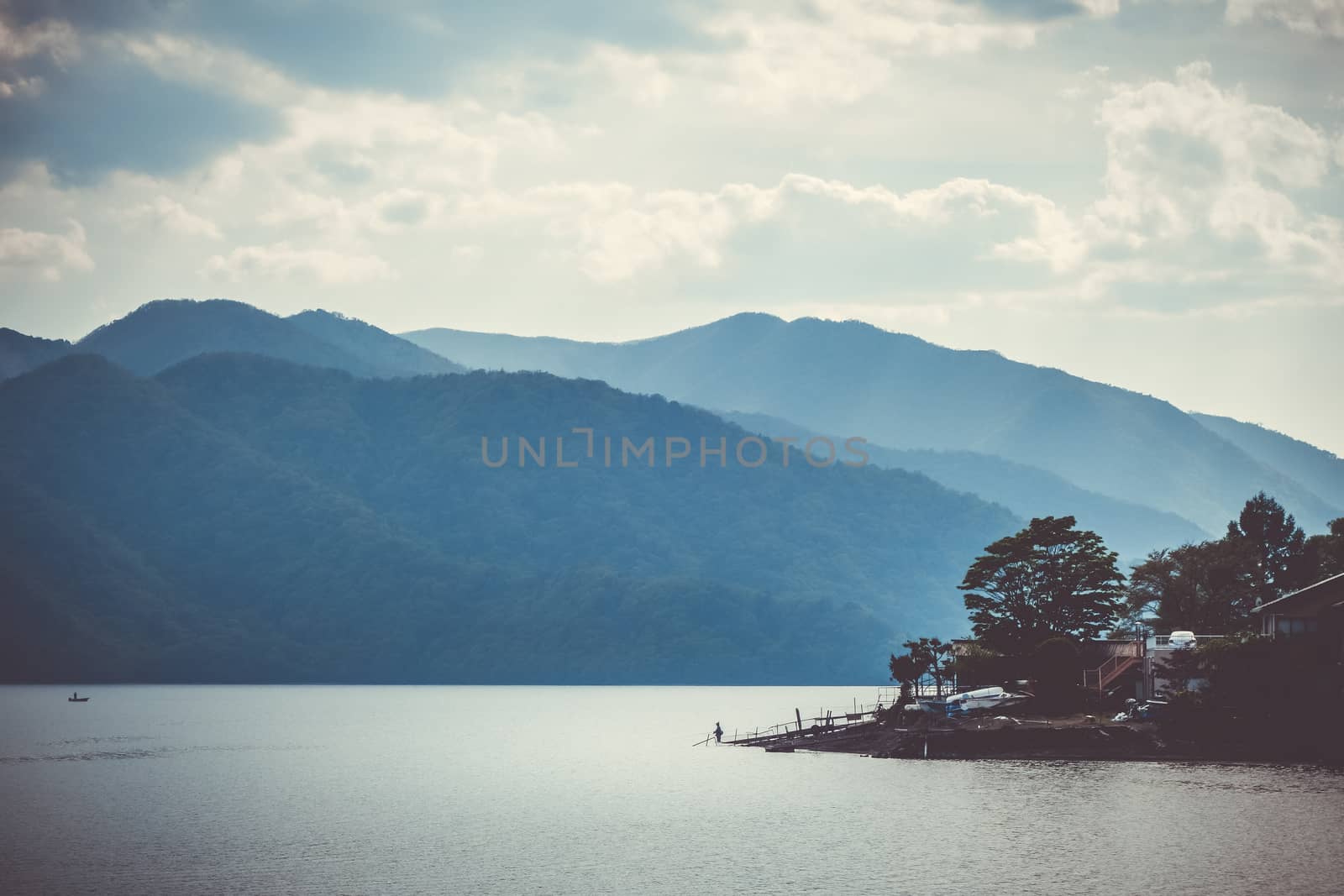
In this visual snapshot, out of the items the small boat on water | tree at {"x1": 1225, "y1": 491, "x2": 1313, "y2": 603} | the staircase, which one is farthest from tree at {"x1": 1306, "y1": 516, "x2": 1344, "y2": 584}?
the small boat on water

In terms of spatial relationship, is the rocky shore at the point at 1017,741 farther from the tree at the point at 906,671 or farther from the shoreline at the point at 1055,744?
the tree at the point at 906,671

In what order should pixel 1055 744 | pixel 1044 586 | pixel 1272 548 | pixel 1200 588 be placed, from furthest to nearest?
pixel 1272 548 → pixel 1200 588 → pixel 1044 586 → pixel 1055 744

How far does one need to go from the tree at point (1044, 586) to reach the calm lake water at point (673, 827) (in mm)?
18586

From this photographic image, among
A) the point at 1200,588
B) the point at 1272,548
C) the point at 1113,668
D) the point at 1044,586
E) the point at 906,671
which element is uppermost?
the point at 1272,548

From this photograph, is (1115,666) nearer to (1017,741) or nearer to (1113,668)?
(1113,668)

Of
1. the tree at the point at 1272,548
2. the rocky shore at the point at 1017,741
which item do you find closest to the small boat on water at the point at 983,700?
the rocky shore at the point at 1017,741

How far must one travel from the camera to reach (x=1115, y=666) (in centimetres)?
12688

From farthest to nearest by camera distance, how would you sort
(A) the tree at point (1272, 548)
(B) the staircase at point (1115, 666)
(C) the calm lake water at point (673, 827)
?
(A) the tree at point (1272, 548)
(B) the staircase at point (1115, 666)
(C) the calm lake water at point (673, 827)

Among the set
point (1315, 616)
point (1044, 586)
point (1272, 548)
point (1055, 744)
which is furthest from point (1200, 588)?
point (1055, 744)

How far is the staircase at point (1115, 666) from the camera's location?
409 feet

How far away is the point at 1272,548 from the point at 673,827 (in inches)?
3978

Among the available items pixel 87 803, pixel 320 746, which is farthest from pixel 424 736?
pixel 87 803

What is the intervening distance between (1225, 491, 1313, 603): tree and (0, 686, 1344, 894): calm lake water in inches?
2038

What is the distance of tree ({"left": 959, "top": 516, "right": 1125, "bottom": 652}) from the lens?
134 meters
